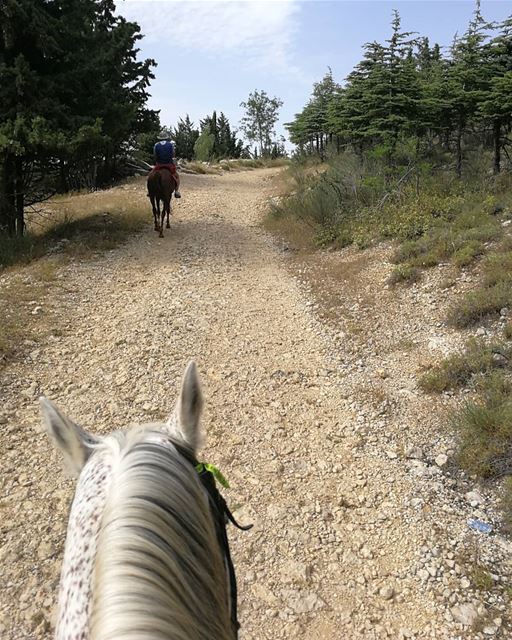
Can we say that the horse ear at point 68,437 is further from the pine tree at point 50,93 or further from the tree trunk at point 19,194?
the tree trunk at point 19,194

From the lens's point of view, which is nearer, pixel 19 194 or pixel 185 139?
pixel 19 194

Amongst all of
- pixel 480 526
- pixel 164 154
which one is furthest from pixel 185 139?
pixel 480 526

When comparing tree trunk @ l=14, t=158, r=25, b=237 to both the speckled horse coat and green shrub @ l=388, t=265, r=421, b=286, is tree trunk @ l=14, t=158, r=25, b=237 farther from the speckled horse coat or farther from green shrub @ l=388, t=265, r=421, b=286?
the speckled horse coat

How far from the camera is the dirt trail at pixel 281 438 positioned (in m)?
2.90

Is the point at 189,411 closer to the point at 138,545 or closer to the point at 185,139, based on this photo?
the point at 138,545

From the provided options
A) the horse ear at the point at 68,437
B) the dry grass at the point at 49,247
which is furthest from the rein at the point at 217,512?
the dry grass at the point at 49,247

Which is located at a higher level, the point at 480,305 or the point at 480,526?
the point at 480,305

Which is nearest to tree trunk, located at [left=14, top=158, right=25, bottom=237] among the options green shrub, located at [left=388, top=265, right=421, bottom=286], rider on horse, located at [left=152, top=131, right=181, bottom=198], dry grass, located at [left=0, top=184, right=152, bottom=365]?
dry grass, located at [left=0, top=184, right=152, bottom=365]

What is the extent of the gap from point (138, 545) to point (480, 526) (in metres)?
2.97

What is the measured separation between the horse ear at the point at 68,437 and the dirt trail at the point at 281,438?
1960 mm

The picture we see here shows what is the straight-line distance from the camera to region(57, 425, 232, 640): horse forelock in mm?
932

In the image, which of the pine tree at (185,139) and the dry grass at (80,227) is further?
the pine tree at (185,139)

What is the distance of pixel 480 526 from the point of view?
324 centimetres

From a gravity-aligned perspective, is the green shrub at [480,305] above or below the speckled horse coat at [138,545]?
below
